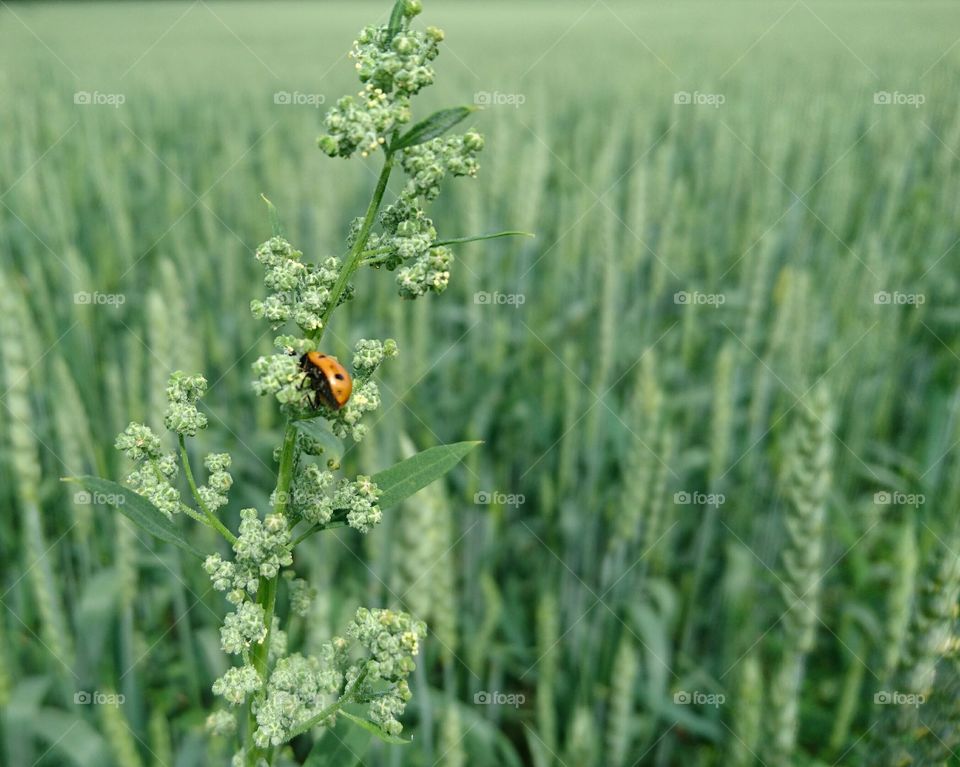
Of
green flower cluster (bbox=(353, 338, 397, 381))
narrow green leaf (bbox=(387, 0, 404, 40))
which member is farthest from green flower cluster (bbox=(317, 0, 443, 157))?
green flower cluster (bbox=(353, 338, 397, 381))

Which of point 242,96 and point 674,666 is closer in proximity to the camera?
point 674,666

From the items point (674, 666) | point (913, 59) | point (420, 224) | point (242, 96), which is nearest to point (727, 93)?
point (913, 59)

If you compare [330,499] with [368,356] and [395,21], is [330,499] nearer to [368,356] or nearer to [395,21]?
[368,356]

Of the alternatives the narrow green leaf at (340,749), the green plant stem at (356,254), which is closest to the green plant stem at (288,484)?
the green plant stem at (356,254)

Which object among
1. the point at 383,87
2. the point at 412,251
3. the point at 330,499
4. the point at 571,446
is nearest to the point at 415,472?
the point at 330,499

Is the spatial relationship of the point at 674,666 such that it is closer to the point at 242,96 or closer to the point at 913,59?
the point at 913,59

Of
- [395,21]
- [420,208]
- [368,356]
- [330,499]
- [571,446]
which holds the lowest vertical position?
[571,446]

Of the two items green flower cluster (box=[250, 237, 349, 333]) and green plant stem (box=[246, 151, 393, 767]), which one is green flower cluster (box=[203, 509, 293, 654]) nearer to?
green plant stem (box=[246, 151, 393, 767])
